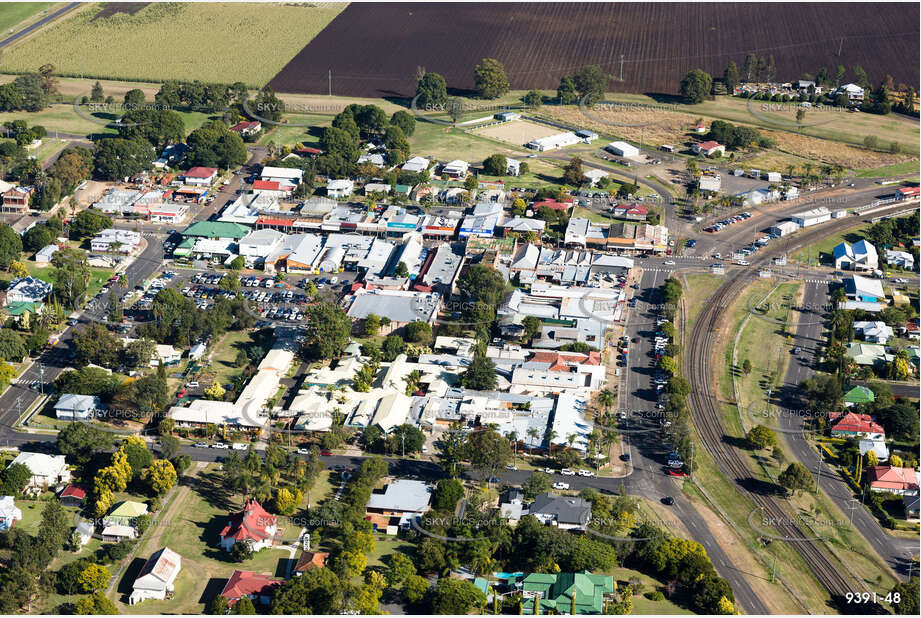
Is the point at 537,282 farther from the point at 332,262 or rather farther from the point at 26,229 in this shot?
the point at 26,229

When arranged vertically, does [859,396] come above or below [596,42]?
below

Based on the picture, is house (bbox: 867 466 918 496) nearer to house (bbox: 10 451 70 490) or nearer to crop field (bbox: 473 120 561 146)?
house (bbox: 10 451 70 490)

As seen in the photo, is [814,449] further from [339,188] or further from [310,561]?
[339,188]

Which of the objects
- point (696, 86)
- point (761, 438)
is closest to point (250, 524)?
point (761, 438)

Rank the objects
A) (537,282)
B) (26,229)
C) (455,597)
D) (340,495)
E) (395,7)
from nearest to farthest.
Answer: (455,597) < (340,495) < (537,282) < (26,229) < (395,7)

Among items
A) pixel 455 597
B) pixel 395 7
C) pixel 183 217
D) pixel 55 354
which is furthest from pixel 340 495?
pixel 395 7

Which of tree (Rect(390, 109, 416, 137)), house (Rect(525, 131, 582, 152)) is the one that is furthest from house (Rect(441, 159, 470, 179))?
house (Rect(525, 131, 582, 152))
